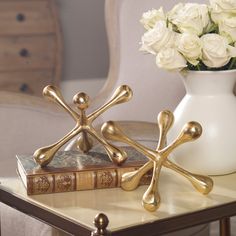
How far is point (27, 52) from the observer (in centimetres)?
330

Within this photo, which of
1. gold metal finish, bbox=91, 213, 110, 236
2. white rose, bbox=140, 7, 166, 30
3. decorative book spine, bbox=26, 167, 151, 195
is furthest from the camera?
Result: white rose, bbox=140, 7, 166, 30

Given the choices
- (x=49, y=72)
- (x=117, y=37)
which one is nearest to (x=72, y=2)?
(x=49, y=72)

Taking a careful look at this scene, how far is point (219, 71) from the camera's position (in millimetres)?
1418

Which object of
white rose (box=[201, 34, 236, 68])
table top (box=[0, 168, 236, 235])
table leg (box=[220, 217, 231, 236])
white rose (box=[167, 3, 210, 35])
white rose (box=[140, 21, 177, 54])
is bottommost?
table leg (box=[220, 217, 231, 236])

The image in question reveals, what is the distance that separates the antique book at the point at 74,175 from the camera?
4.37ft

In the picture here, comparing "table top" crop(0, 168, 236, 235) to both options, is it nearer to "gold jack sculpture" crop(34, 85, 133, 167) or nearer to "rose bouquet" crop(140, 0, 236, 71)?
"gold jack sculpture" crop(34, 85, 133, 167)

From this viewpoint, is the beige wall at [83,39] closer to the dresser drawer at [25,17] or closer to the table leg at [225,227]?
the dresser drawer at [25,17]

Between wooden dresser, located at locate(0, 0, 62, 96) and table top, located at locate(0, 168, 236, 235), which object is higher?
wooden dresser, located at locate(0, 0, 62, 96)

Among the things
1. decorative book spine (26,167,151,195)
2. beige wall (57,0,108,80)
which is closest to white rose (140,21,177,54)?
decorative book spine (26,167,151,195)

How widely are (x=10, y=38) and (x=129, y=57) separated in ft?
4.22

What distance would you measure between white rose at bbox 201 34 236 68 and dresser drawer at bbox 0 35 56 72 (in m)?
1.98

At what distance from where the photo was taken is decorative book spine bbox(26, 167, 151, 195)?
4.36 ft

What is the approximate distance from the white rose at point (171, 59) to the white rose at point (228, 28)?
9 centimetres

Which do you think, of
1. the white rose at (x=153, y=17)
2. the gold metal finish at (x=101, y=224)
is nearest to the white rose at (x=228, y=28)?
the white rose at (x=153, y=17)
